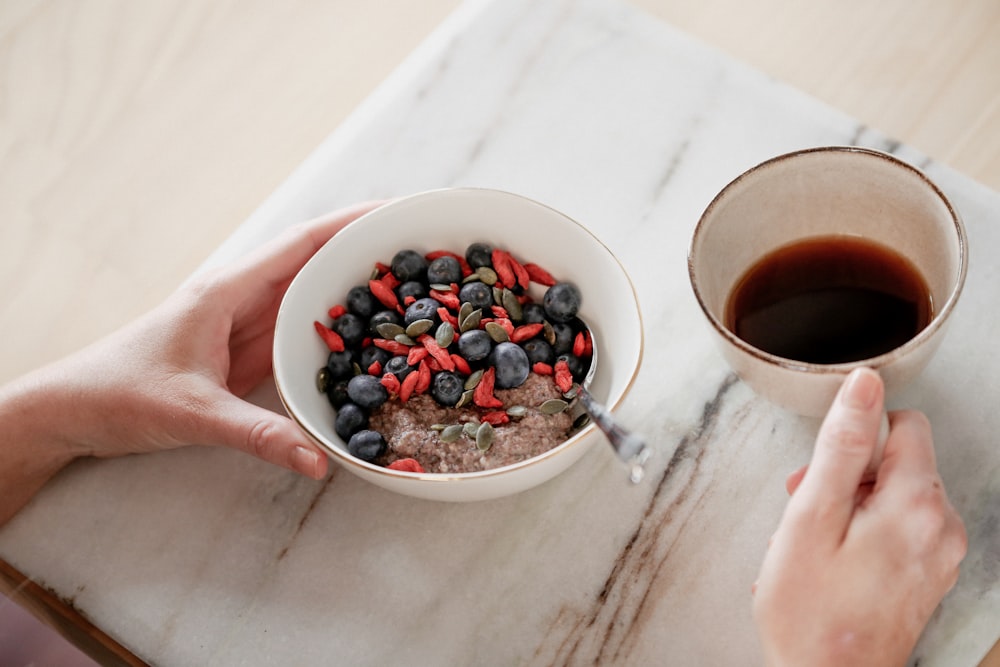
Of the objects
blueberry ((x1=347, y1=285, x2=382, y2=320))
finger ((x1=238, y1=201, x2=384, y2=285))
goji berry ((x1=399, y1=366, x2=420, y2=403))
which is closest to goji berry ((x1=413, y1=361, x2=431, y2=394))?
goji berry ((x1=399, y1=366, x2=420, y2=403))

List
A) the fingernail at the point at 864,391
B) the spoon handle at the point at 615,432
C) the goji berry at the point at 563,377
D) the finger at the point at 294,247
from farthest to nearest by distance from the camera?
the finger at the point at 294,247 < the goji berry at the point at 563,377 < the spoon handle at the point at 615,432 < the fingernail at the point at 864,391

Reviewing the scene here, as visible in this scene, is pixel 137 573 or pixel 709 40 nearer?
pixel 137 573

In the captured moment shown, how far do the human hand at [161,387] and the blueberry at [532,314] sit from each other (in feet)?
0.79

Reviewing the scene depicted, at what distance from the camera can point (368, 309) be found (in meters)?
1.04

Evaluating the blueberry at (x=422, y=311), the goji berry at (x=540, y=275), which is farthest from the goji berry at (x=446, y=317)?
the goji berry at (x=540, y=275)

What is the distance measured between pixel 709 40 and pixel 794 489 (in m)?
0.81

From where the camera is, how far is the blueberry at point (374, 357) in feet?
3.29

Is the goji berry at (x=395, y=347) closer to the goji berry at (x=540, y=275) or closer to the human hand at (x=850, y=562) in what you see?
the goji berry at (x=540, y=275)

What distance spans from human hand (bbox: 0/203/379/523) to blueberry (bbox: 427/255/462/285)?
0.45 ft

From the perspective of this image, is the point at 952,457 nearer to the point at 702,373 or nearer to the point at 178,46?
the point at 702,373

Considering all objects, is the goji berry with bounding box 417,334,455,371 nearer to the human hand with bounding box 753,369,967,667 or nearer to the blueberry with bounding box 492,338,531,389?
the blueberry with bounding box 492,338,531,389

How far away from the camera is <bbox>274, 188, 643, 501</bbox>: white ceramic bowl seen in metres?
0.89

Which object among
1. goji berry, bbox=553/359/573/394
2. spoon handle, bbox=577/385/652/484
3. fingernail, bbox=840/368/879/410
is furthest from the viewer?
goji berry, bbox=553/359/573/394

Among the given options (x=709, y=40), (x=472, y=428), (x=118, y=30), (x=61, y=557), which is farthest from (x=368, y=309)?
(x=118, y=30)
